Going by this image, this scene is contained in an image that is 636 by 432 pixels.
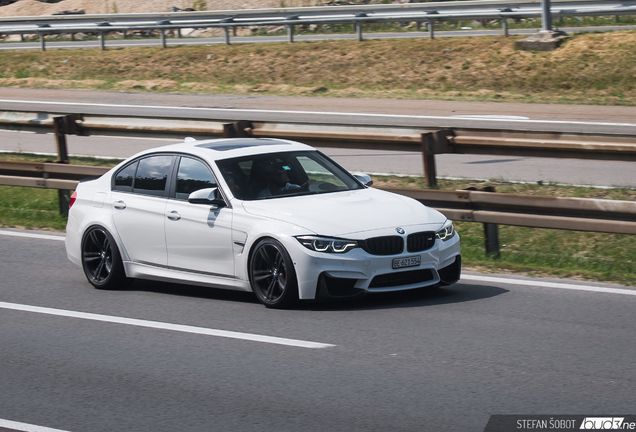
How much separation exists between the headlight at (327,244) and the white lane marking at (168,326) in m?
0.90

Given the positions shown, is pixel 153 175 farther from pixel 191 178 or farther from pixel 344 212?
pixel 344 212

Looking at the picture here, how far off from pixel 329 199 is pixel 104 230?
2390mm

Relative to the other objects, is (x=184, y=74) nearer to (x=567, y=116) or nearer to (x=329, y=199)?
(x=567, y=116)

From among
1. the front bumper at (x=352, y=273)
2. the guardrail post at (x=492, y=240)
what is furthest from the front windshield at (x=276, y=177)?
the guardrail post at (x=492, y=240)

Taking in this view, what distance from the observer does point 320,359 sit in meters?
6.95

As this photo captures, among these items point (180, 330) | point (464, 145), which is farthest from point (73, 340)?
point (464, 145)

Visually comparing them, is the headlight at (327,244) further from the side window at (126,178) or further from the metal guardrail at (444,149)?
the metal guardrail at (444,149)

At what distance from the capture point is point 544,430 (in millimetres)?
5320

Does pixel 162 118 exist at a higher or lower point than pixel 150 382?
higher

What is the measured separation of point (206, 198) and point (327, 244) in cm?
130

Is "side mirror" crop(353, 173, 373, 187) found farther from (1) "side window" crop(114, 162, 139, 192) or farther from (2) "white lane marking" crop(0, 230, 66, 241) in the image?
(2) "white lane marking" crop(0, 230, 66, 241)

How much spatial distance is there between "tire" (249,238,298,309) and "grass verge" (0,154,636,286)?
2574 millimetres

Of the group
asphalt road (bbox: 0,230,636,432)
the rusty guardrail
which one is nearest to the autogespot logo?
asphalt road (bbox: 0,230,636,432)

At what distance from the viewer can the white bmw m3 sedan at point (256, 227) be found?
8109 millimetres
